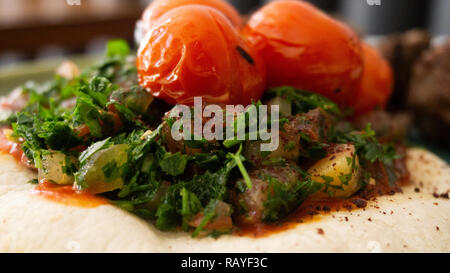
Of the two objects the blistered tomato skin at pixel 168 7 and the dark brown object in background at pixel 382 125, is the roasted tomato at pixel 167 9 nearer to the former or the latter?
the blistered tomato skin at pixel 168 7

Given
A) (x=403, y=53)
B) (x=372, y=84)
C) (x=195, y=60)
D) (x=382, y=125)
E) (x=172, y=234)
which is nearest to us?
(x=172, y=234)

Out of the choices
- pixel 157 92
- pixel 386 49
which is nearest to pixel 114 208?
pixel 157 92

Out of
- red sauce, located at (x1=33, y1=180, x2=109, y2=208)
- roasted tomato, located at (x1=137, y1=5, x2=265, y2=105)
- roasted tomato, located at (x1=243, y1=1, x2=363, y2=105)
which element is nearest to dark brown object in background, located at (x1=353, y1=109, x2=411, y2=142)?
roasted tomato, located at (x1=243, y1=1, x2=363, y2=105)

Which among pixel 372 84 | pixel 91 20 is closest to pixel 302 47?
pixel 372 84

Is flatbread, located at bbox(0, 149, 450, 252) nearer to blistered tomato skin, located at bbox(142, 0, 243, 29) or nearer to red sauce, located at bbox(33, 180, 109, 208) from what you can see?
red sauce, located at bbox(33, 180, 109, 208)

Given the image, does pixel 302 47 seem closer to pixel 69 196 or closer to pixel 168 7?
pixel 168 7

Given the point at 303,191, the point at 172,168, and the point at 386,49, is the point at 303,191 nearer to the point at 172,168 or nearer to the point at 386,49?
the point at 172,168
